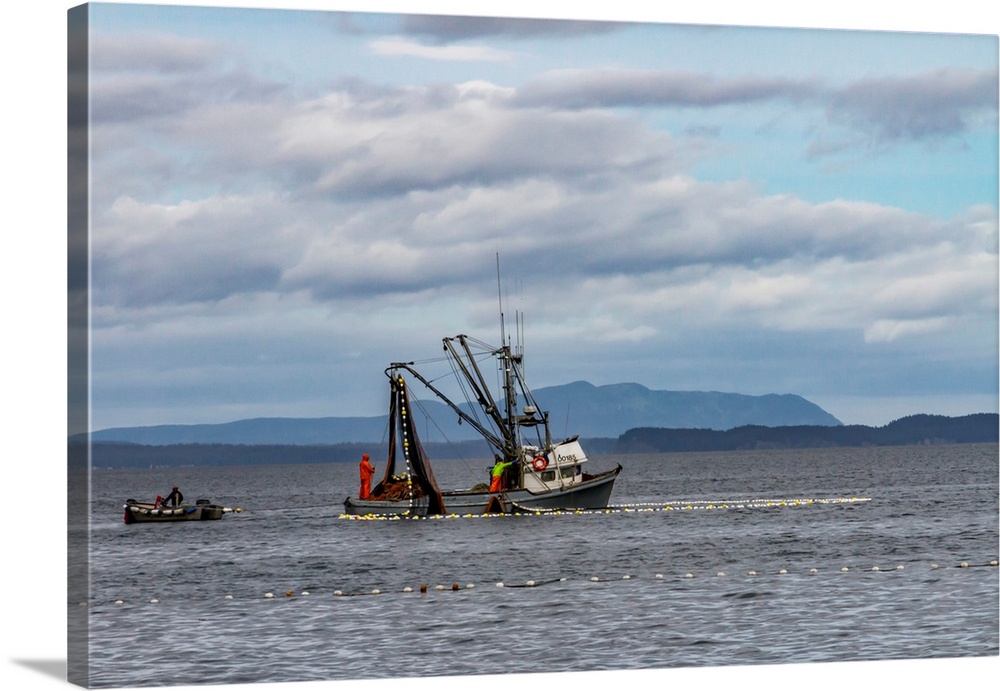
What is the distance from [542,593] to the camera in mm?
29719

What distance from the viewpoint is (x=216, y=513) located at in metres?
65.5

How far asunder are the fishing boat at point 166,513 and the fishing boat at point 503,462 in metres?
10.6

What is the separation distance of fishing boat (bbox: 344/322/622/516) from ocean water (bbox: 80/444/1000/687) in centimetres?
75

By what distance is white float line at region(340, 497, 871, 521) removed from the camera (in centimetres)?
5544

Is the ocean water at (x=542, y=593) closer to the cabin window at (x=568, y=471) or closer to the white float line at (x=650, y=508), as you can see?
the white float line at (x=650, y=508)

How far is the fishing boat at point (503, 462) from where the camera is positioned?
51.0m

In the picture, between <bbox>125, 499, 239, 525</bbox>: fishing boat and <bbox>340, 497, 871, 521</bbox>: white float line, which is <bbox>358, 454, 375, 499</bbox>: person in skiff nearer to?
<bbox>340, 497, 871, 521</bbox>: white float line

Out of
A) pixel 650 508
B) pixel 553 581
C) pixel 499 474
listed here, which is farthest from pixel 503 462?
pixel 553 581

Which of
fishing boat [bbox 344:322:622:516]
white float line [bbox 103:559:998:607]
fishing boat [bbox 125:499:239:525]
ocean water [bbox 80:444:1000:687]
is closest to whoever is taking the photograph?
ocean water [bbox 80:444:1000:687]

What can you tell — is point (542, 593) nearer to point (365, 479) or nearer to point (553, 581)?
point (553, 581)

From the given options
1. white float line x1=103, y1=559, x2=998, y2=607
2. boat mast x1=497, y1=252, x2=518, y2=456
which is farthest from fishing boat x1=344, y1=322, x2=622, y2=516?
white float line x1=103, y1=559, x2=998, y2=607

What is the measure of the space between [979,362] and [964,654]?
181 inches

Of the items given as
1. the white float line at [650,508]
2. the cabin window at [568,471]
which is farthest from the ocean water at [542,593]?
the cabin window at [568,471]

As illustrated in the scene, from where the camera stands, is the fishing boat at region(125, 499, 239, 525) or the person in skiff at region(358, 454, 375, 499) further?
the fishing boat at region(125, 499, 239, 525)
